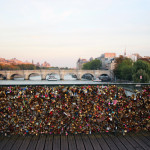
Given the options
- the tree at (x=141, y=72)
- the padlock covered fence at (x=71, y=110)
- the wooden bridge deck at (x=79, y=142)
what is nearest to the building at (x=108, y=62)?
the tree at (x=141, y=72)

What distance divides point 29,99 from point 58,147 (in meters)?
1.29

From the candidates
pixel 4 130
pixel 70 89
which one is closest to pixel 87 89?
Answer: pixel 70 89

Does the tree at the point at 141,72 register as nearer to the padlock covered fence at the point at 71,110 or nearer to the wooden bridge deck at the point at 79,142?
the padlock covered fence at the point at 71,110

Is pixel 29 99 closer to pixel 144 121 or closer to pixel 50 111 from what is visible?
pixel 50 111

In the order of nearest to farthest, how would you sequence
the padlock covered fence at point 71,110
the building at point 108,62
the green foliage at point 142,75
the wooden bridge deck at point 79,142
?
the wooden bridge deck at point 79,142
the padlock covered fence at point 71,110
the green foliage at point 142,75
the building at point 108,62

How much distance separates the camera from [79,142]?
3.54 m

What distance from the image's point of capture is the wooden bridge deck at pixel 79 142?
3333 mm

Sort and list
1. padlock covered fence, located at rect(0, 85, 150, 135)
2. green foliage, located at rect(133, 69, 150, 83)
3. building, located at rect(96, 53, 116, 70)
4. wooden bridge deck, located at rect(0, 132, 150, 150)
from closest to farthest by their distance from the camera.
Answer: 1. wooden bridge deck, located at rect(0, 132, 150, 150)
2. padlock covered fence, located at rect(0, 85, 150, 135)
3. green foliage, located at rect(133, 69, 150, 83)
4. building, located at rect(96, 53, 116, 70)

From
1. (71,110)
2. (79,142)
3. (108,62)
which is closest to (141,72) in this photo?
(71,110)

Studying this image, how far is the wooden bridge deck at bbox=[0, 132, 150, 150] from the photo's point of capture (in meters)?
3.33

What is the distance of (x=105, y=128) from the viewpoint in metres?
3.99

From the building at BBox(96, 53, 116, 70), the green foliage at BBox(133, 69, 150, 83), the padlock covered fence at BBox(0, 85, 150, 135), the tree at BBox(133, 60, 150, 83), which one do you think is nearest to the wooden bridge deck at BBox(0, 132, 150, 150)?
the padlock covered fence at BBox(0, 85, 150, 135)

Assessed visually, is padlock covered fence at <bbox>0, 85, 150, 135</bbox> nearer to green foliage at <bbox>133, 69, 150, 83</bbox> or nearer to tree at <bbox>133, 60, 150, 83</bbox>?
tree at <bbox>133, 60, 150, 83</bbox>

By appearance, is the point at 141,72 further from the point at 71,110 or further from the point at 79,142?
the point at 79,142
